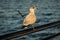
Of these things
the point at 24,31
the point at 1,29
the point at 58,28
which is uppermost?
the point at 24,31

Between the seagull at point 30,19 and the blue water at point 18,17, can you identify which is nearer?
the seagull at point 30,19

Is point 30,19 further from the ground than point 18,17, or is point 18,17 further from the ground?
point 30,19

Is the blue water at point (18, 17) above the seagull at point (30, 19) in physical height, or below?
below

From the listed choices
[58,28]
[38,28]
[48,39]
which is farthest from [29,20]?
[58,28]

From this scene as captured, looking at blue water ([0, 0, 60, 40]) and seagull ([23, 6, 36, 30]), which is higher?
seagull ([23, 6, 36, 30])

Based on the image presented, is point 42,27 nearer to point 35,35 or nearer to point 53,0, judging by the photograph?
point 35,35

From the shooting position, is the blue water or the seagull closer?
the seagull

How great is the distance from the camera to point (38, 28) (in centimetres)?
485

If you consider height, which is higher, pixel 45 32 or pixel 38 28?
pixel 38 28

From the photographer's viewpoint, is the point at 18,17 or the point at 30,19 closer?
the point at 30,19

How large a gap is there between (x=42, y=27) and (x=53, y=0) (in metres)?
20.7

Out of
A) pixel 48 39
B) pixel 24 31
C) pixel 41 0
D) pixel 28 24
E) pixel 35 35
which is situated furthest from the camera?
pixel 41 0

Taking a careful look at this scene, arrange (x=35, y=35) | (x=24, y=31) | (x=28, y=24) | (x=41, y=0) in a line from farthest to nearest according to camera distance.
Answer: (x=41, y=0) → (x=35, y=35) → (x=28, y=24) → (x=24, y=31)

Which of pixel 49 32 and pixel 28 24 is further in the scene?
pixel 49 32
